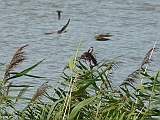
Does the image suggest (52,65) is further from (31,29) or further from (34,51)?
(31,29)

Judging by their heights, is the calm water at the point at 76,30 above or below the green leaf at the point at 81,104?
below

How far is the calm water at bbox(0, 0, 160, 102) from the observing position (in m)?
7.42

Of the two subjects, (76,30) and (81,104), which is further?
(76,30)

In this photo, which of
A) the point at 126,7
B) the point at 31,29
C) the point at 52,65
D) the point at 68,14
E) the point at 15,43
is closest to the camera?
the point at 52,65

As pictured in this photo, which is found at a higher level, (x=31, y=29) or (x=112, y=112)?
(x=112, y=112)

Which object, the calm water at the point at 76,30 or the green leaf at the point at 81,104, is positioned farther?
the calm water at the point at 76,30

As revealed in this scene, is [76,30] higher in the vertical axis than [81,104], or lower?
lower

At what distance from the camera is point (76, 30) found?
30.9 feet

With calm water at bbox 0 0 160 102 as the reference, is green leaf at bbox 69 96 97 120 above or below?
above

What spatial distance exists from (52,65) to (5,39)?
5.77 feet

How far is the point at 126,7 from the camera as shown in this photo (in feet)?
38.0

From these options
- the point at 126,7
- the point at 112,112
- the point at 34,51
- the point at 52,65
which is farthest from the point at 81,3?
the point at 112,112

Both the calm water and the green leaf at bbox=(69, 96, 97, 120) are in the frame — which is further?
the calm water

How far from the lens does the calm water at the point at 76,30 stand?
7.42 meters
